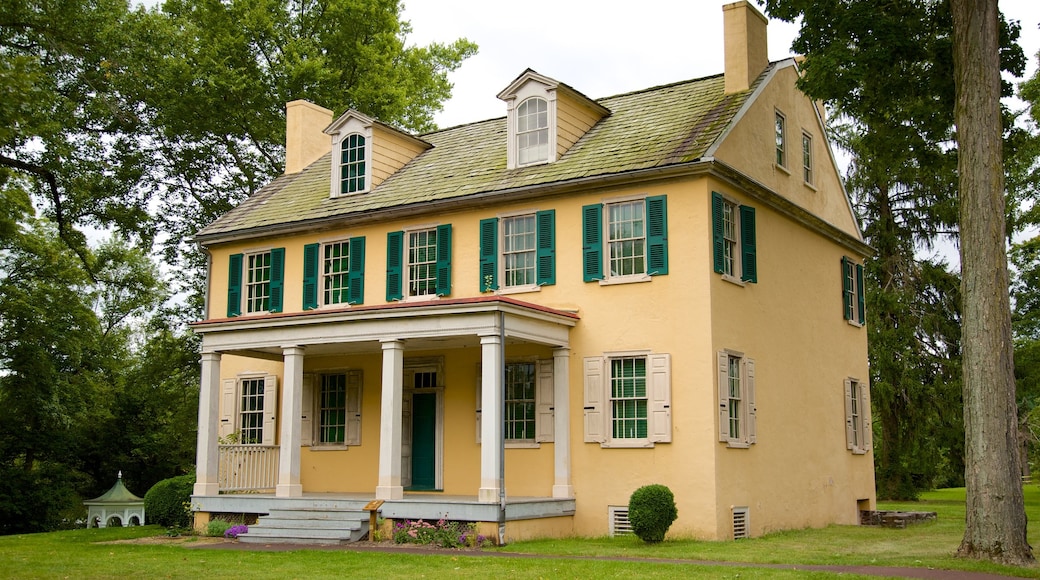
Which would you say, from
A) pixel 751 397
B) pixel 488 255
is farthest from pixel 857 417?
pixel 488 255

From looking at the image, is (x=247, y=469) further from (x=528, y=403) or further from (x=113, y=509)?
(x=113, y=509)

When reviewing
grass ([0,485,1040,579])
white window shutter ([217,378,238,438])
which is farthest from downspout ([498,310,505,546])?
white window shutter ([217,378,238,438])

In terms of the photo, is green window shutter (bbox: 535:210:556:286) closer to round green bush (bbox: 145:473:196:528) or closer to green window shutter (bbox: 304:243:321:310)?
green window shutter (bbox: 304:243:321:310)

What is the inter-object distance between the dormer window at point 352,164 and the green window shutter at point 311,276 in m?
1.62

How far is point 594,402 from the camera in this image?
17.6 metres

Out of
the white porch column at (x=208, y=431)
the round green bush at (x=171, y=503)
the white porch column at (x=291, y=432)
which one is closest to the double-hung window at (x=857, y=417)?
the white porch column at (x=291, y=432)

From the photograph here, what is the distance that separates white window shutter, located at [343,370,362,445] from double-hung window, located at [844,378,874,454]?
1070 centimetres

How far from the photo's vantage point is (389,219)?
2067 centimetres

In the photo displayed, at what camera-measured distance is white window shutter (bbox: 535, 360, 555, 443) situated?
714 inches

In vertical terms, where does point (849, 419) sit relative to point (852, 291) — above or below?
below

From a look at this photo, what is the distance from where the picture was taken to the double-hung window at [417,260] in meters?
19.9

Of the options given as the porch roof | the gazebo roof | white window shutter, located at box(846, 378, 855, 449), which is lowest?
the gazebo roof

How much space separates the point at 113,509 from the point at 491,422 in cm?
1675

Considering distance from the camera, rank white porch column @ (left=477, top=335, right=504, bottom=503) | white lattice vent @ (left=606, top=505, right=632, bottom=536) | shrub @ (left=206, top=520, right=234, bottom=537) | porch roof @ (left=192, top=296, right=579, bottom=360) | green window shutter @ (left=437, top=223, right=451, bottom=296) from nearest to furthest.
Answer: white porch column @ (left=477, top=335, right=504, bottom=503), porch roof @ (left=192, top=296, right=579, bottom=360), white lattice vent @ (left=606, top=505, right=632, bottom=536), shrub @ (left=206, top=520, right=234, bottom=537), green window shutter @ (left=437, top=223, right=451, bottom=296)
